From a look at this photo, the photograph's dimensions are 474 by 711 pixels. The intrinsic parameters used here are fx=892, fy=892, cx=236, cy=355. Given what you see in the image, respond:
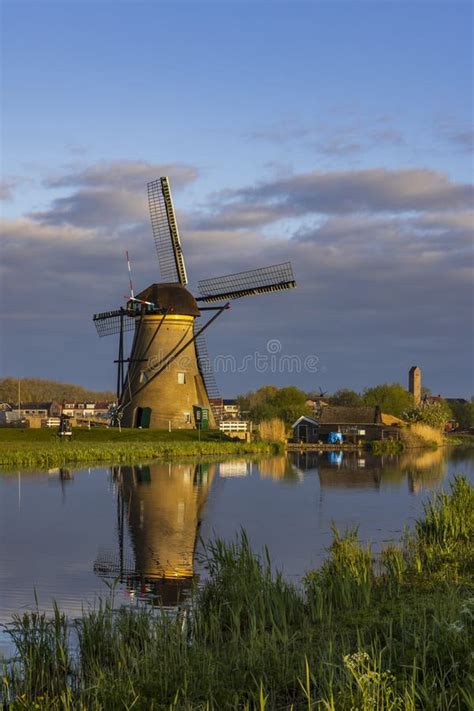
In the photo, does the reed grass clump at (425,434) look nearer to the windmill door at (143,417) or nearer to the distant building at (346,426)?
the distant building at (346,426)

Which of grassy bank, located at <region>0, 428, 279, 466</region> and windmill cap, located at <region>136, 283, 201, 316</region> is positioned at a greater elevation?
windmill cap, located at <region>136, 283, 201, 316</region>

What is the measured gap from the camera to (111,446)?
42.9 meters

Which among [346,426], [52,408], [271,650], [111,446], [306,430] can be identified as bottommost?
[271,650]

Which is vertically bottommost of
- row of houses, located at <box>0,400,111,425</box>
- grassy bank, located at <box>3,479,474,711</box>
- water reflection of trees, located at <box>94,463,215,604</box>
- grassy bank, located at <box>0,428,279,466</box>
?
water reflection of trees, located at <box>94,463,215,604</box>

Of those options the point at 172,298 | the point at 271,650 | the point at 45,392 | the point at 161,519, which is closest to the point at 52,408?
the point at 45,392

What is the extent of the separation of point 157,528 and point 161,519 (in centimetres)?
157

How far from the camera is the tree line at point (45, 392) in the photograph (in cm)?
14825

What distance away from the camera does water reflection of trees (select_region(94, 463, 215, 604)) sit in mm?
13086

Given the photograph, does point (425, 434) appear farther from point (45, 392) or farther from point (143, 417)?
point (45, 392)

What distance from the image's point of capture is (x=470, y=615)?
7.63m

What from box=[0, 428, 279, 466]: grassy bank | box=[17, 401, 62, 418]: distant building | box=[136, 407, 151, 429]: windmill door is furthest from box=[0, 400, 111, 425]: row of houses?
box=[0, 428, 279, 466]: grassy bank

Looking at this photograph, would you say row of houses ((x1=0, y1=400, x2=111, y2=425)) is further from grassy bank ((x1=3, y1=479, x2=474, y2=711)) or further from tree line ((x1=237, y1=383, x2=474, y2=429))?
grassy bank ((x1=3, y1=479, x2=474, y2=711))

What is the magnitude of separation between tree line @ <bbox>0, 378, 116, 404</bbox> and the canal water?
4520 inches

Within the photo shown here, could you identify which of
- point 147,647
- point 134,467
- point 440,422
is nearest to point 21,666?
point 147,647
